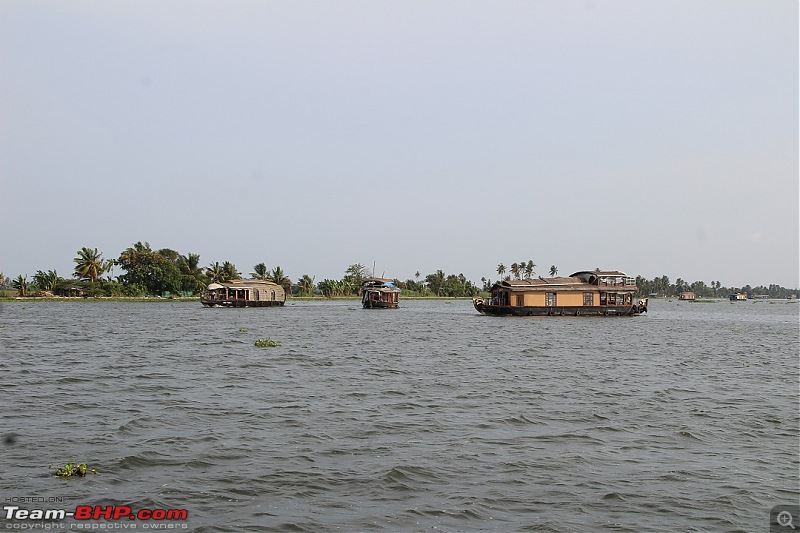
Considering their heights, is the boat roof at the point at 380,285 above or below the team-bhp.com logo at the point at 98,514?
above

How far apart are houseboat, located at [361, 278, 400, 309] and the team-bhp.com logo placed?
107 m

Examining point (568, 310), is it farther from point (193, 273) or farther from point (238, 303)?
point (193, 273)

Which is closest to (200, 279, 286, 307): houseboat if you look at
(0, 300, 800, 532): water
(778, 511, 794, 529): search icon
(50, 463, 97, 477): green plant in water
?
(0, 300, 800, 532): water

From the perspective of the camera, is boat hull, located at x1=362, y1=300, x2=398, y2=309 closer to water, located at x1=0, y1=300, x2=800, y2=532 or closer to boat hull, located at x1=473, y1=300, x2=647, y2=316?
boat hull, located at x1=473, y1=300, x2=647, y2=316

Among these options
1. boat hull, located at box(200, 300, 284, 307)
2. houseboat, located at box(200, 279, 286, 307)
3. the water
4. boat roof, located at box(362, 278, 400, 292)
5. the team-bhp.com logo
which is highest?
boat roof, located at box(362, 278, 400, 292)

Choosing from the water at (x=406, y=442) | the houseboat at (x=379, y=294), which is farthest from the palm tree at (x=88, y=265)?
the water at (x=406, y=442)

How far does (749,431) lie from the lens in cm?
1716

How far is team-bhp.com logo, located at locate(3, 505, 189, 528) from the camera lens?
1029 centimetres

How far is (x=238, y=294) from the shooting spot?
380 feet

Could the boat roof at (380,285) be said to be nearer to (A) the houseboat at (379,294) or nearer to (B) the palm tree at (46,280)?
(A) the houseboat at (379,294)

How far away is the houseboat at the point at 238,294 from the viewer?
112625 millimetres

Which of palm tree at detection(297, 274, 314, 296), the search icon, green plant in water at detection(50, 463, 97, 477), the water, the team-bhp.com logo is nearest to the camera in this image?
the team-bhp.com logo

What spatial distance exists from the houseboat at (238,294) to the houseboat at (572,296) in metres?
48.8

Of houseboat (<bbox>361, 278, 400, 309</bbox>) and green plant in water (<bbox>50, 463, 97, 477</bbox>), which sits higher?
houseboat (<bbox>361, 278, 400, 309</bbox>)
